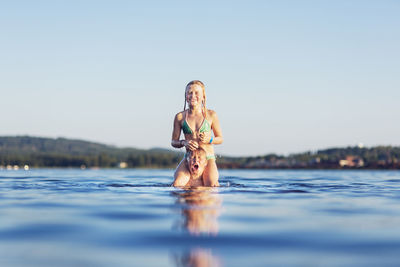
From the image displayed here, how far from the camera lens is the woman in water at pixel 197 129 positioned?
38.5ft

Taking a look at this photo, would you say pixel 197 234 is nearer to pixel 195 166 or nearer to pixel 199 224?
pixel 199 224

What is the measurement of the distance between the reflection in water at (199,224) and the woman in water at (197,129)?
3668 millimetres

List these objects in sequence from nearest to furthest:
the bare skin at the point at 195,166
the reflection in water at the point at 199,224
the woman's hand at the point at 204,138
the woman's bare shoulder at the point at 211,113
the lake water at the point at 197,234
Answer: the reflection in water at the point at 199,224
the lake water at the point at 197,234
the woman's hand at the point at 204,138
the bare skin at the point at 195,166
the woman's bare shoulder at the point at 211,113

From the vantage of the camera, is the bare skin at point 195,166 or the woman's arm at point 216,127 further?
the woman's arm at point 216,127

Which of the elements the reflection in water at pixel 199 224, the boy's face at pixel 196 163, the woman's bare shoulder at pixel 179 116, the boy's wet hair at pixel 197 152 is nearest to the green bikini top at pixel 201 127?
the woman's bare shoulder at pixel 179 116

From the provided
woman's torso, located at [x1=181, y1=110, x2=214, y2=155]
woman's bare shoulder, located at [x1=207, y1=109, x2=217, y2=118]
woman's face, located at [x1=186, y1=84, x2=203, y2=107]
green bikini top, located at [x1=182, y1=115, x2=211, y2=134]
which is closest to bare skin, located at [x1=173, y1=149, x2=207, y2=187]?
woman's torso, located at [x1=181, y1=110, x2=214, y2=155]

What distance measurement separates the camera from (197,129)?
468 inches

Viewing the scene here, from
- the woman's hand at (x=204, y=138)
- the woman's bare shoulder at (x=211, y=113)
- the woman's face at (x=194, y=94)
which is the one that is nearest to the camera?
the woman's hand at (x=204, y=138)

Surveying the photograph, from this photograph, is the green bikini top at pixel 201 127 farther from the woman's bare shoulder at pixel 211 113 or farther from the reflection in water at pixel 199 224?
the reflection in water at pixel 199 224

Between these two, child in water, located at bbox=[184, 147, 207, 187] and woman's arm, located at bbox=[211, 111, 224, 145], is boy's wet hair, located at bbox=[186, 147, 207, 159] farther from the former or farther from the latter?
woman's arm, located at bbox=[211, 111, 224, 145]

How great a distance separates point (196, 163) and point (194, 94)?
1629 millimetres

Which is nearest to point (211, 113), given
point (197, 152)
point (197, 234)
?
point (197, 152)

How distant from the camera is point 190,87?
38.5 feet

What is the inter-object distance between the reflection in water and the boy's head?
354cm
